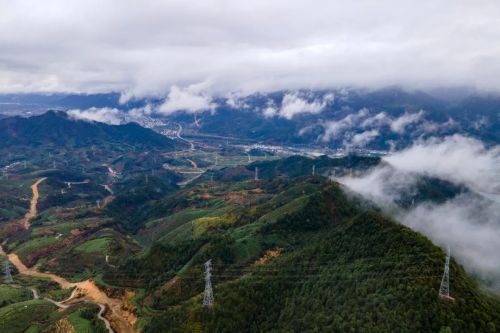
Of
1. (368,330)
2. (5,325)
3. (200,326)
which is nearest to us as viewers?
(368,330)

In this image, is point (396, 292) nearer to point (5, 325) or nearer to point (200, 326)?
point (200, 326)

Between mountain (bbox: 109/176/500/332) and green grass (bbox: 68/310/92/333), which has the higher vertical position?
mountain (bbox: 109/176/500/332)

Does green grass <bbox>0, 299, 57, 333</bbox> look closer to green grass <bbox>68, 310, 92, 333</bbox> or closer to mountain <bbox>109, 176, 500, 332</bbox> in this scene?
green grass <bbox>68, 310, 92, 333</bbox>

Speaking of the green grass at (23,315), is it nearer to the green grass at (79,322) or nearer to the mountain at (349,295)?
the green grass at (79,322)

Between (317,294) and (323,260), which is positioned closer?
(317,294)

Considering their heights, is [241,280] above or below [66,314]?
above

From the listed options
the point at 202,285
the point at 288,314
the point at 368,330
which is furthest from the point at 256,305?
the point at 368,330

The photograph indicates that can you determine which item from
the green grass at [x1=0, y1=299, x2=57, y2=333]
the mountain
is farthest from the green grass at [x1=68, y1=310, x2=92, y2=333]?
the mountain

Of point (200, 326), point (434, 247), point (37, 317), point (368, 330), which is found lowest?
point (37, 317)

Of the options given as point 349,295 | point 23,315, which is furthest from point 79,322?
point 349,295
